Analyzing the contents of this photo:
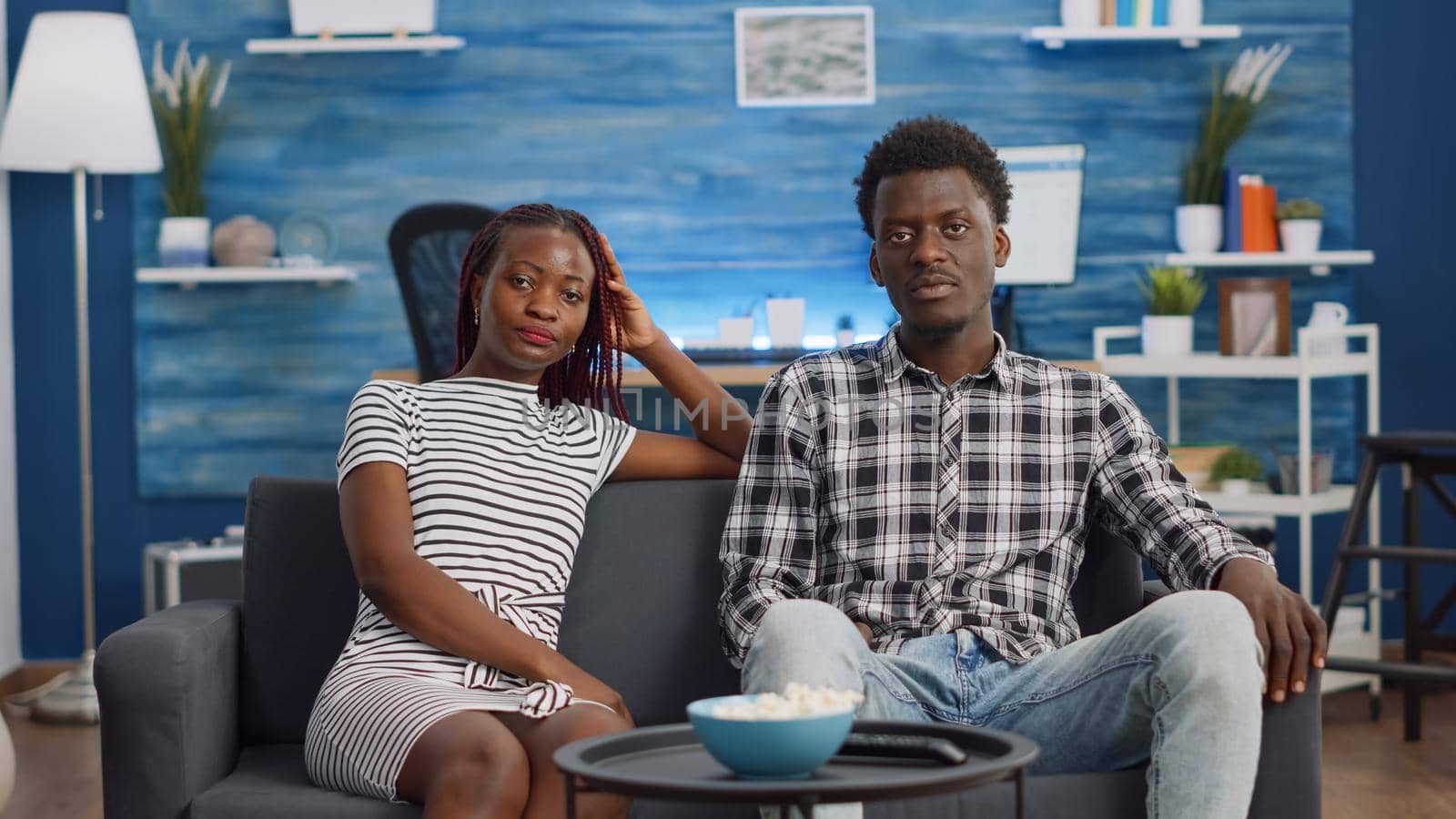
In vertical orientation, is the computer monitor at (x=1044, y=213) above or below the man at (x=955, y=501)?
above

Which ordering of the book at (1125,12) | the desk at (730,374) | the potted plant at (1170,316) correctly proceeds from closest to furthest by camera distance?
the desk at (730,374)
the potted plant at (1170,316)
the book at (1125,12)

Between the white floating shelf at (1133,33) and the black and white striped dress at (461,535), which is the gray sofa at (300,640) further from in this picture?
the white floating shelf at (1133,33)

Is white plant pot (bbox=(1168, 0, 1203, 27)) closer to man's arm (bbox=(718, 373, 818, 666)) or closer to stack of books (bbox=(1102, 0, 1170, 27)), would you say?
stack of books (bbox=(1102, 0, 1170, 27))

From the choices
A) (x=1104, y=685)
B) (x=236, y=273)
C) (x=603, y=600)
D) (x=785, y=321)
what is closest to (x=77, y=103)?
(x=236, y=273)

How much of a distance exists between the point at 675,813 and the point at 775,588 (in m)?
0.31

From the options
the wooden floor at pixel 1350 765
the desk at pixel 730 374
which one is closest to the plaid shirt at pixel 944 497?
the wooden floor at pixel 1350 765

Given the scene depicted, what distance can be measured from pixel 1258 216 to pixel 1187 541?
2.50 m

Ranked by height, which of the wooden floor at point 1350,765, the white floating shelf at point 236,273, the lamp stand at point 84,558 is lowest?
the wooden floor at point 1350,765

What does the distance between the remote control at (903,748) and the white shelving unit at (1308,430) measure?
261 cm

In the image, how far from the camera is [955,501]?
2041 mm

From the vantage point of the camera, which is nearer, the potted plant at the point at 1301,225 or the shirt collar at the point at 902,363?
the shirt collar at the point at 902,363

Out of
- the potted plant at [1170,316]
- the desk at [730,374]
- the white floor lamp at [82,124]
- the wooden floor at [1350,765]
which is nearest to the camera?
the wooden floor at [1350,765]

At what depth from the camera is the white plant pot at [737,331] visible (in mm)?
4203

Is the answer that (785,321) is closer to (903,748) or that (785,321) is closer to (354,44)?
(354,44)
